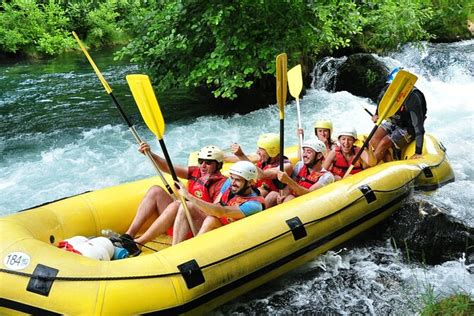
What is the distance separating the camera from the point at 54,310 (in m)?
2.56

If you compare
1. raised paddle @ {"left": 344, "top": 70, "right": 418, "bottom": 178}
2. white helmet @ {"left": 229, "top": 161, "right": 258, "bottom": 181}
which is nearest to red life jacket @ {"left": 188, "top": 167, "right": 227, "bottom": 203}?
white helmet @ {"left": 229, "top": 161, "right": 258, "bottom": 181}

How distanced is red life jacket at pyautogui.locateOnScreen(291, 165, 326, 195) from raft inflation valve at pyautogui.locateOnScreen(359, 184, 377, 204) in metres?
0.37

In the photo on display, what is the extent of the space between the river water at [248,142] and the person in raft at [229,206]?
1.90 ft

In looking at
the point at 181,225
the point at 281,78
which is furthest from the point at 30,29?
the point at 181,225

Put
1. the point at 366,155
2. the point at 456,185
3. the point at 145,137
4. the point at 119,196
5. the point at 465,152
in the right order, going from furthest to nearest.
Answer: the point at 145,137
the point at 465,152
the point at 456,185
the point at 366,155
the point at 119,196

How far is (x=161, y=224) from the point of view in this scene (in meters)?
3.55

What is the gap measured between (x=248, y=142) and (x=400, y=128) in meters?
2.47

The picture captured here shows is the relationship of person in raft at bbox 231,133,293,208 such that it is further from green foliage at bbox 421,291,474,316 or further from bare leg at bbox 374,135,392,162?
green foliage at bbox 421,291,474,316

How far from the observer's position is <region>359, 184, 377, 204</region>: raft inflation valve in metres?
3.93

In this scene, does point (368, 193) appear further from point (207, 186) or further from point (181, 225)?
point (181, 225)

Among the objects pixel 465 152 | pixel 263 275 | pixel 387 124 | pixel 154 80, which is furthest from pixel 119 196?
pixel 465 152

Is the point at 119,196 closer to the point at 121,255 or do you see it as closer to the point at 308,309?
the point at 121,255

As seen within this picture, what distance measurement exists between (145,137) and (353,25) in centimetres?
353

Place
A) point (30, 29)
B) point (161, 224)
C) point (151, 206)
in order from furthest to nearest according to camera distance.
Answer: point (30, 29), point (151, 206), point (161, 224)
